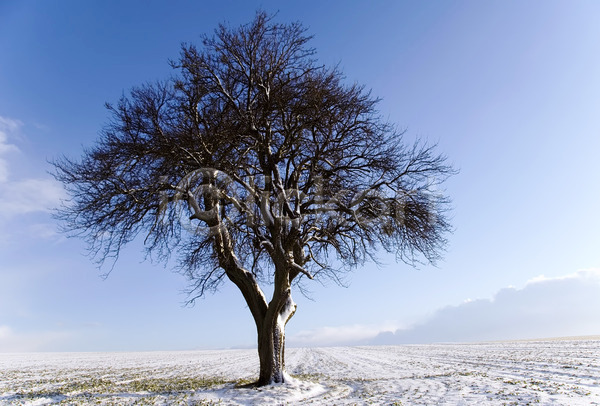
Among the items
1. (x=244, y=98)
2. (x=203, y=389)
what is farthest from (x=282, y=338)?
(x=244, y=98)

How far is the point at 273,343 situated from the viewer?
11.5 meters

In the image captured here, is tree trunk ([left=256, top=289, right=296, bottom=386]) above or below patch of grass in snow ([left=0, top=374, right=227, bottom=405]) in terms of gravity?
above

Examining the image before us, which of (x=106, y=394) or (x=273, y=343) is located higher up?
(x=273, y=343)

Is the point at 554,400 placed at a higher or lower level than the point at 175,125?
lower

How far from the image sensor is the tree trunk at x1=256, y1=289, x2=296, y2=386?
37.2ft

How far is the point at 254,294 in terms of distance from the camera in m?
12.2

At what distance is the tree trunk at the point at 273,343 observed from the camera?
446 inches

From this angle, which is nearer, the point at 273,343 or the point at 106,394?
the point at 106,394

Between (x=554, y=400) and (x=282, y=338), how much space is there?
22.0 feet

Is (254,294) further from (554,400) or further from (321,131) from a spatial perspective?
(554,400)

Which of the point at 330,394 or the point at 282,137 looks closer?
the point at 330,394

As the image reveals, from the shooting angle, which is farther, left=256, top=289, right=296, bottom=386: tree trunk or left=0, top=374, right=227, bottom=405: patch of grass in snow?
left=256, top=289, right=296, bottom=386: tree trunk

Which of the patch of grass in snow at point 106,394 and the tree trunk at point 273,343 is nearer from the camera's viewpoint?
the patch of grass in snow at point 106,394

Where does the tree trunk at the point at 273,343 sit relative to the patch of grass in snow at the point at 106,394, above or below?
above
